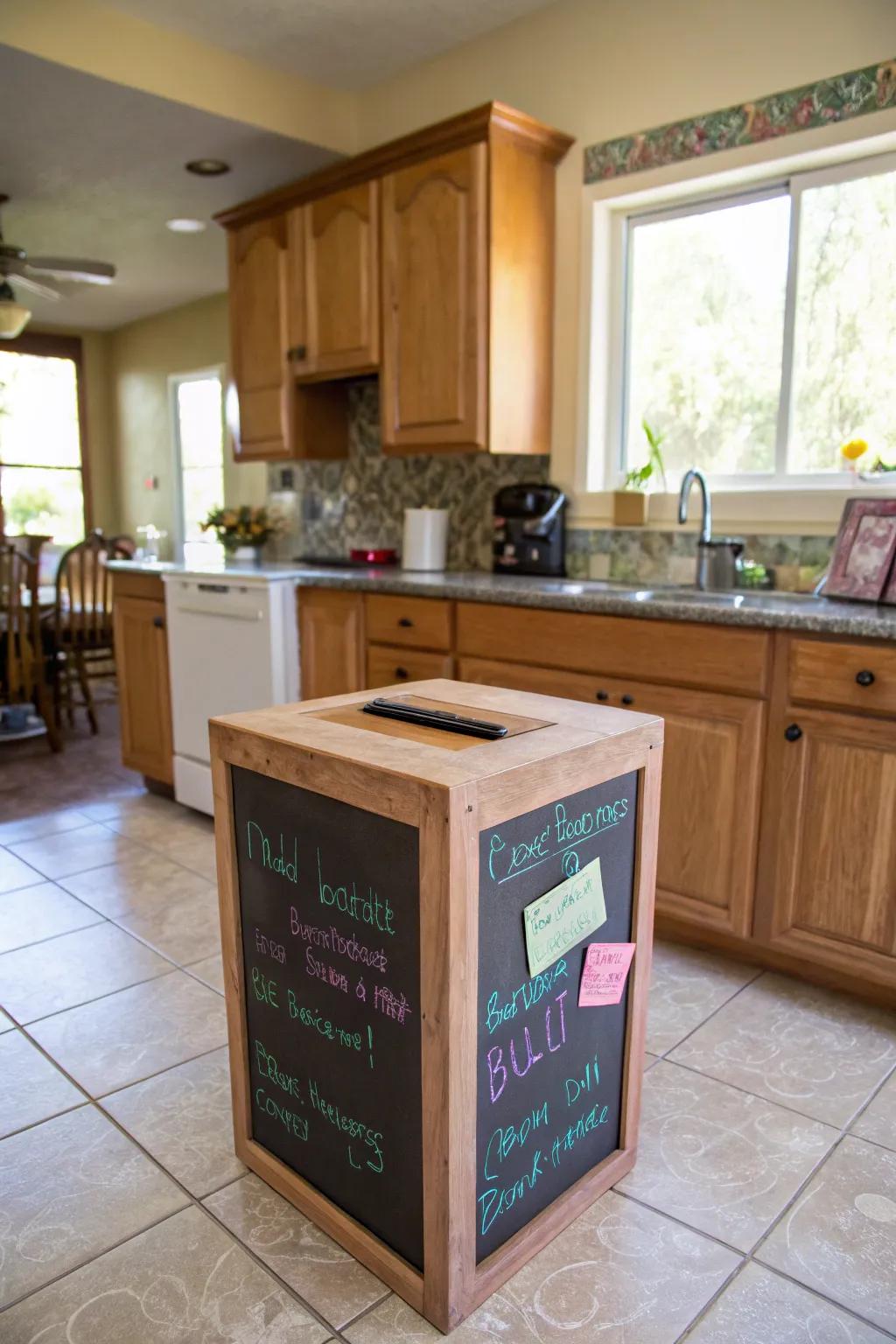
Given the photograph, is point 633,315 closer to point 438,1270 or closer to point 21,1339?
point 438,1270

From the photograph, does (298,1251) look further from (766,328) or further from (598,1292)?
(766,328)

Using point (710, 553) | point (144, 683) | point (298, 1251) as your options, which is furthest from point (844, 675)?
point (144, 683)

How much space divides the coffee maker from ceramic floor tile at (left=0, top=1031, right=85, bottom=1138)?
6.51ft

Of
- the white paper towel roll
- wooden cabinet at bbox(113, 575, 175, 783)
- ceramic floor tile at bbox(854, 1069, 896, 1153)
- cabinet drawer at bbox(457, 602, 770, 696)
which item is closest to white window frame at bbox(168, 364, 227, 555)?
wooden cabinet at bbox(113, 575, 175, 783)

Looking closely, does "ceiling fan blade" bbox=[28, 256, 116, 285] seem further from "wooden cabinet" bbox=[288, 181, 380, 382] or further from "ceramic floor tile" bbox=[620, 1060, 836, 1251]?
"ceramic floor tile" bbox=[620, 1060, 836, 1251]

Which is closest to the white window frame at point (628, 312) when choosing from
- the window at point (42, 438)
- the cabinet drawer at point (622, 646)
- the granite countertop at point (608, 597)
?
the granite countertop at point (608, 597)

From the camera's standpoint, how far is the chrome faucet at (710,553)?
2613mm

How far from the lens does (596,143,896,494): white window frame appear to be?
254 cm

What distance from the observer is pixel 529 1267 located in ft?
4.47

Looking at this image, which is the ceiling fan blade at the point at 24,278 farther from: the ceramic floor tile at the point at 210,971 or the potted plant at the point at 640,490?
the ceramic floor tile at the point at 210,971

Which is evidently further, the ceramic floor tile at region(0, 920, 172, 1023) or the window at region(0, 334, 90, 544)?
the window at region(0, 334, 90, 544)

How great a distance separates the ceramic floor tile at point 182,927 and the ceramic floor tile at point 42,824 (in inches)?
32.7

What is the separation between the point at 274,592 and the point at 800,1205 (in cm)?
223

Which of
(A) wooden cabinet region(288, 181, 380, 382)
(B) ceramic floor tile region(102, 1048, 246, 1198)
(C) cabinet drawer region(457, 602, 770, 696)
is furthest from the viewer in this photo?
(A) wooden cabinet region(288, 181, 380, 382)
